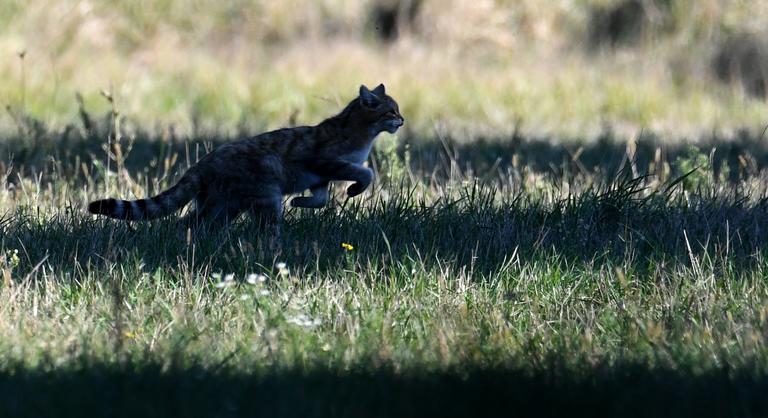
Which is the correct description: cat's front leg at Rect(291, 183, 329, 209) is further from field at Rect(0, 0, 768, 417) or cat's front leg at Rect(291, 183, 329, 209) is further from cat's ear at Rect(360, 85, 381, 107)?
cat's ear at Rect(360, 85, 381, 107)

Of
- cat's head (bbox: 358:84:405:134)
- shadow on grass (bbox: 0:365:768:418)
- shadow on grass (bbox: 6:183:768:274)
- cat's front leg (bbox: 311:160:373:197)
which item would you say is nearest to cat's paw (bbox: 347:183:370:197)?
cat's front leg (bbox: 311:160:373:197)

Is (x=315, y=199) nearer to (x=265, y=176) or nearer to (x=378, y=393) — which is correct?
(x=265, y=176)

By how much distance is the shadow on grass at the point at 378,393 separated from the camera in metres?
3.60

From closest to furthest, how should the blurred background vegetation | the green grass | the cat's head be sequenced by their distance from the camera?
the green grass → the cat's head → the blurred background vegetation

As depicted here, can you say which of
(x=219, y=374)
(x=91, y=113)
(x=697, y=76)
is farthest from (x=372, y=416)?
(x=697, y=76)

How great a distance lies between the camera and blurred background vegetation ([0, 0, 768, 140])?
13.2m

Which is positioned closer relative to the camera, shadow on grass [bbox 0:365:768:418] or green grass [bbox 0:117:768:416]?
shadow on grass [bbox 0:365:768:418]

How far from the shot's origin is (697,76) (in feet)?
53.7

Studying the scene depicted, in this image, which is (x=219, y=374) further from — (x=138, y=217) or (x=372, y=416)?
(x=138, y=217)

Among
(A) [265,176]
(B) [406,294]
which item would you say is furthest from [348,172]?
(B) [406,294]

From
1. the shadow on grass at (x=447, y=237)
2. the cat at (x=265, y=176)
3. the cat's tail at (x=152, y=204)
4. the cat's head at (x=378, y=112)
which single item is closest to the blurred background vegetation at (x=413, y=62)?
the cat's head at (x=378, y=112)

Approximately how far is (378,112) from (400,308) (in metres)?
2.53

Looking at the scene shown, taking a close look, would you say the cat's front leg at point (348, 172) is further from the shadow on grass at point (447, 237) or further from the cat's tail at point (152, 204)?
the cat's tail at point (152, 204)

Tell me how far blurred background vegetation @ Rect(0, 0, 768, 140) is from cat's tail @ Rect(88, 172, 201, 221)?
15.8 feet
